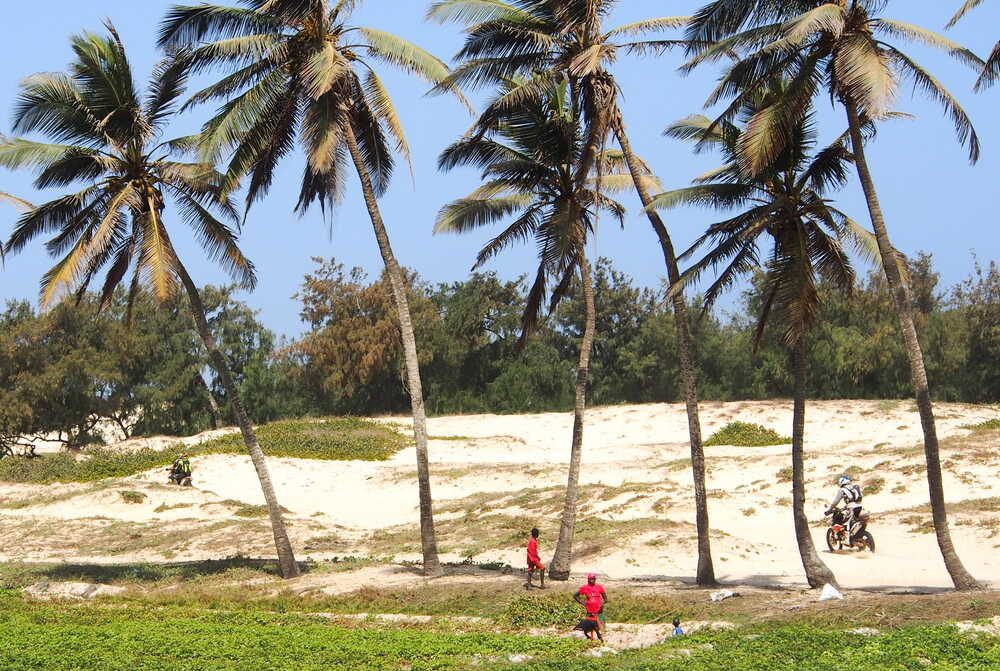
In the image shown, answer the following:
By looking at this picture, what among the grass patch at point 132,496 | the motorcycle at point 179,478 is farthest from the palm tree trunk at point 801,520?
the motorcycle at point 179,478

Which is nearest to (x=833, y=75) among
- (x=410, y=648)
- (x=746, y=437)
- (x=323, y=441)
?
(x=410, y=648)

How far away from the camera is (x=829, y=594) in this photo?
15.9m

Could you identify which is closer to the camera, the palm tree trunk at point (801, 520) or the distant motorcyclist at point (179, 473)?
the palm tree trunk at point (801, 520)

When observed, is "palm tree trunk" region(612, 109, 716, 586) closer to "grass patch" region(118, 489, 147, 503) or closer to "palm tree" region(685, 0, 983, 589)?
"palm tree" region(685, 0, 983, 589)

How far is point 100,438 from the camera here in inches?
2269

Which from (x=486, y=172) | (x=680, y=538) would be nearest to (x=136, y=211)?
(x=486, y=172)

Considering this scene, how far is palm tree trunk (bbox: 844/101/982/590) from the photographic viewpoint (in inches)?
642

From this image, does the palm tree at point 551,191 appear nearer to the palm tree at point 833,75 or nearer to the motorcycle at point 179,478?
the palm tree at point 833,75

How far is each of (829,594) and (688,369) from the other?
4.75 meters

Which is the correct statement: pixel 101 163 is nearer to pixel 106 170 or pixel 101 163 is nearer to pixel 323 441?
pixel 106 170

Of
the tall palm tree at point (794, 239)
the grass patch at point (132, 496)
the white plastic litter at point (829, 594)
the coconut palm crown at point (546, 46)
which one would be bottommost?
the white plastic litter at point (829, 594)

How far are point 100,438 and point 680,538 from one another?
42801 millimetres

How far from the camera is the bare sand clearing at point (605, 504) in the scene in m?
22.7

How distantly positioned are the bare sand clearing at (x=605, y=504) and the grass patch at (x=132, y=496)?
0.20 meters
